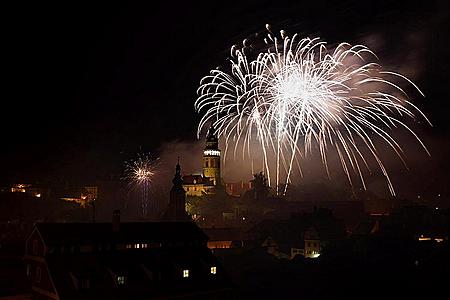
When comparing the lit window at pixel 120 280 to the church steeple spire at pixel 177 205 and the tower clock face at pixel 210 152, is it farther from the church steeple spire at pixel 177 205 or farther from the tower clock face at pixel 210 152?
the tower clock face at pixel 210 152

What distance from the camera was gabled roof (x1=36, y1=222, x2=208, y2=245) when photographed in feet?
117

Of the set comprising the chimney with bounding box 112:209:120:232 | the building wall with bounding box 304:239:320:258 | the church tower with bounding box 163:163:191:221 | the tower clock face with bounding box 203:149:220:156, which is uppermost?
the tower clock face with bounding box 203:149:220:156

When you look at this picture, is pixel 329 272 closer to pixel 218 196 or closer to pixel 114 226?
pixel 114 226

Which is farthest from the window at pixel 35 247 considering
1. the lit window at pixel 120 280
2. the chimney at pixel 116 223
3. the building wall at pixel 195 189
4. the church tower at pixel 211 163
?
the church tower at pixel 211 163

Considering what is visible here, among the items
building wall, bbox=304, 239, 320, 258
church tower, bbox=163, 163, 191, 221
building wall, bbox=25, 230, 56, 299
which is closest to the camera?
building wall, bbox=25, 230, 56, 299

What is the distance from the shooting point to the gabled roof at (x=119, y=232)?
1410 inches

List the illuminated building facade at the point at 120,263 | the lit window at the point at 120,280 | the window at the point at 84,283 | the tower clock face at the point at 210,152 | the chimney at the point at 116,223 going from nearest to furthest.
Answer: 1. the window at the point at 84,283
2. the illuminated building facade at the point at 120,263
3. the lit window at the point at 120,280
4. the chimney at the point at 116,223
5. the tower clock face at the point at 210,152

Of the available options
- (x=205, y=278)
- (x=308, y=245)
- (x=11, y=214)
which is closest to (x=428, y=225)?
(x=308, y=245)

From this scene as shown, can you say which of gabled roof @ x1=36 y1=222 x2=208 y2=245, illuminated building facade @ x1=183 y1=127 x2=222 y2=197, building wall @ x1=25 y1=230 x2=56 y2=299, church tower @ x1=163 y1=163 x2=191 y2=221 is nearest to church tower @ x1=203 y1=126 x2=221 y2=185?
illuminated building facade @ x1=183 y1=127 x2=222 y2=197

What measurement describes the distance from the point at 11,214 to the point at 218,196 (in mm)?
52665

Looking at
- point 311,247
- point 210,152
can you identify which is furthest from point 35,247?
point 210,152

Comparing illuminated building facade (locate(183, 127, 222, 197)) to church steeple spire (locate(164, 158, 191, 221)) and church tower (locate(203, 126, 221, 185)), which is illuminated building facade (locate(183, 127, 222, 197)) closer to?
church tower (locate(203, 126, 221, 185))

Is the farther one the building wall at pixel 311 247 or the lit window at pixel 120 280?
the building wall at pixel 311 247

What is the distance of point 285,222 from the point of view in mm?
93750
